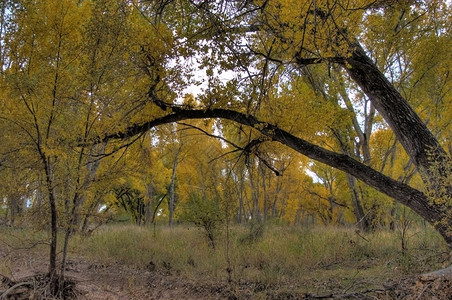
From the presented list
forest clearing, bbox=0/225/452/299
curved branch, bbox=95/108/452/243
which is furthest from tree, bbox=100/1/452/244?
forest clearing, bbox=0/225/452/299

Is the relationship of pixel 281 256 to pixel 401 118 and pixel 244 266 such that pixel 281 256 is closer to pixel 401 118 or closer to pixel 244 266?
pixel 244 266

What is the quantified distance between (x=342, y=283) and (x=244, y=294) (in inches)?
60.0

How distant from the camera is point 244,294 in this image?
4617 mm

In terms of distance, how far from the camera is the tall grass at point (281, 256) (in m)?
5.08

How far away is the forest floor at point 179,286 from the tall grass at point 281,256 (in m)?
0.21

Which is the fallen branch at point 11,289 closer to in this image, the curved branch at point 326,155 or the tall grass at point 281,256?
the curved branch at point 326,155

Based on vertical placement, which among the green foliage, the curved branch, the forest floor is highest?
the curved branch

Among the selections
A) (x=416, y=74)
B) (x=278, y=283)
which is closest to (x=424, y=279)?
(x=278, y=283)

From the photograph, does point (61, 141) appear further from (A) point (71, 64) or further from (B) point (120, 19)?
(B) point (120, 19)

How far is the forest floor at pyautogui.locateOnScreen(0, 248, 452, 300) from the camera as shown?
362 cm

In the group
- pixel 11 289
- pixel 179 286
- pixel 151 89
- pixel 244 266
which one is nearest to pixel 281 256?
pixel 244 266

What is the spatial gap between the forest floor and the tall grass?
21 centimetres

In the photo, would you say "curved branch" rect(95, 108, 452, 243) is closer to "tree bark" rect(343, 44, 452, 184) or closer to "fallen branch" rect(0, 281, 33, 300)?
"tree bark" rect(343, 44, 452, 184)

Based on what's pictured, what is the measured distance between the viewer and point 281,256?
247 inches
